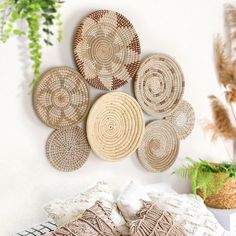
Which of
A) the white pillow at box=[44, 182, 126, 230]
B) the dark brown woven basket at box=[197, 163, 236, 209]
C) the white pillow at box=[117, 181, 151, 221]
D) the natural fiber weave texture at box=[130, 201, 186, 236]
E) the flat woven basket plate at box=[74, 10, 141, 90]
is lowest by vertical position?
the dark brown woven basket at box=[197, 163, 236, 209]

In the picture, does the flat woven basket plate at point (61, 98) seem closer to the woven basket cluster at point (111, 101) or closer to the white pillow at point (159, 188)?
the woven basket cluster at point (111, 101)

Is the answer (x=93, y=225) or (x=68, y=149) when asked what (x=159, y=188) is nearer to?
(x=68, y=149)

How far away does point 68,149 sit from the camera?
256cm

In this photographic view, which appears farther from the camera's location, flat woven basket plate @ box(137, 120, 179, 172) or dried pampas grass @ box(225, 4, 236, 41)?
dried pampas grass @ box(225, 4, 236, 41)

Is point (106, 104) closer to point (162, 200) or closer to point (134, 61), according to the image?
point (134, 61)

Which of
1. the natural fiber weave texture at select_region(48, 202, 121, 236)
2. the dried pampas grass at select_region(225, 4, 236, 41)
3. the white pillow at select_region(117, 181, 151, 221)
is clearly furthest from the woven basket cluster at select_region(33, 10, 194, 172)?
the dried pampas grass at select_region(225, 4, 236, 41)

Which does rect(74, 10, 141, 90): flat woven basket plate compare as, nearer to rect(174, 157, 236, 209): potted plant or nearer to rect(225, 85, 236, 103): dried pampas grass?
rect(174, 157, 236, 209): potted plant

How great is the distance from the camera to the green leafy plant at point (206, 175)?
3.03 metres

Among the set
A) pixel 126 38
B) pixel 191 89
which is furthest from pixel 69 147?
pixel 191 89

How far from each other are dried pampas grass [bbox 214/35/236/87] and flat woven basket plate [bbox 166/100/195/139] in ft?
1.60

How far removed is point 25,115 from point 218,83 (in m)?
1.75

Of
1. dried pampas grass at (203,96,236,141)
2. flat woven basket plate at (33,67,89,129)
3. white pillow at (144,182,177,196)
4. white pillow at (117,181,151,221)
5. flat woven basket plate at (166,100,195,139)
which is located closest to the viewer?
white pillow at (117,181,151,221)

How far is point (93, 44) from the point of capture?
2.67 meters

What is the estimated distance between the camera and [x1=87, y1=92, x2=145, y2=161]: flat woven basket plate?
8.77ft
